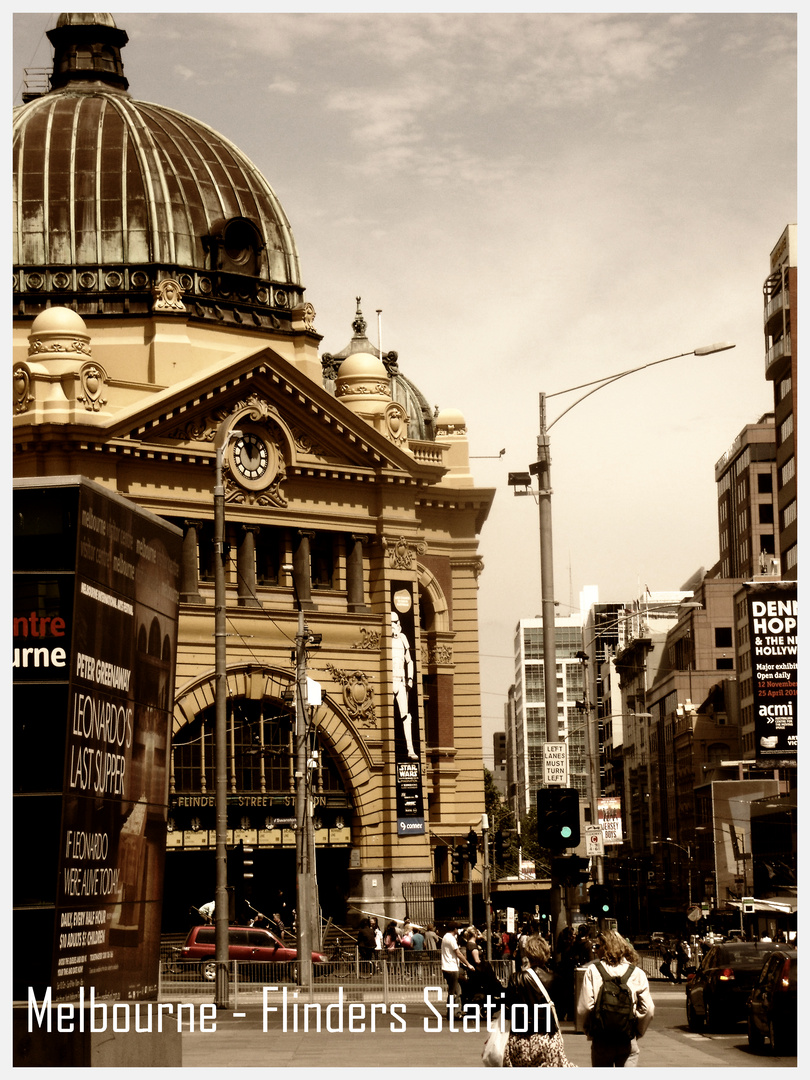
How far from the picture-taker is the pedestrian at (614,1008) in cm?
1744

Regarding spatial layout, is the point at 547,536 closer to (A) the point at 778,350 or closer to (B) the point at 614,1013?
(B) the point at 614,1013

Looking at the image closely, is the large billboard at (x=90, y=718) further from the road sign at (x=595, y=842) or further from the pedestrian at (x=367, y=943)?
the pedestrian at (x=367, y=943)

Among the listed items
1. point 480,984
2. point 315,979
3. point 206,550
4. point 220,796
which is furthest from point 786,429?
point 480,984

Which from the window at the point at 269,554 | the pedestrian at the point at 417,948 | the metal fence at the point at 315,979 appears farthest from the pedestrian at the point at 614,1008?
the window at the point at 269,554

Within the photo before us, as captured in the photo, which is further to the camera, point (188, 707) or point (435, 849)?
point (435, 849)

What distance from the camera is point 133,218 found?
68.5 metres

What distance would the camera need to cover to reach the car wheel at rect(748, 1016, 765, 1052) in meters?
29.6

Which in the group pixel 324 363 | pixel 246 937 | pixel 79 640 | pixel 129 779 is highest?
pixel 324 363

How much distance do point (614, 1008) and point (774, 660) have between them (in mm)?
30749

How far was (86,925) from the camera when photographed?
18.0 metres

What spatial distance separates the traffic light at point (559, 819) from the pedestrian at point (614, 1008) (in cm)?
1077

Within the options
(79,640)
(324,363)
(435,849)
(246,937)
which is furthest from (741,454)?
(79,640)
